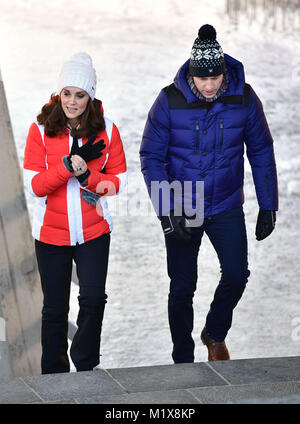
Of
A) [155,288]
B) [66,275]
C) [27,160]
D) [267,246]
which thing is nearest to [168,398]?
[66,275]

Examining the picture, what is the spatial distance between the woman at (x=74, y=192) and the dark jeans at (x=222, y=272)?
0.46 m

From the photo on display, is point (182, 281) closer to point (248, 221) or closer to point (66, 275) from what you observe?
point (66, 275)

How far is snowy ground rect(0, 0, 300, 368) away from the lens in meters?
7.55

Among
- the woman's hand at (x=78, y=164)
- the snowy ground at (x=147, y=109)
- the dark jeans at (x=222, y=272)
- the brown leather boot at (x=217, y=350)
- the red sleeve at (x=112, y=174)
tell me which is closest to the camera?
the woman's hand at (x=78, y=164)

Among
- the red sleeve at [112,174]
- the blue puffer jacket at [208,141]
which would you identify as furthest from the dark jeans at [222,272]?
the red sleeve at [112,174]

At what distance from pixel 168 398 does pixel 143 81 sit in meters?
10.8

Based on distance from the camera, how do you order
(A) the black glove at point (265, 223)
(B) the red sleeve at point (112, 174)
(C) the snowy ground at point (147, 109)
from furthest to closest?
(C) the snowy ground at point (147, 109), (A) the black glove at point (265, 223), (B) the red sleeve at point (112, 174)

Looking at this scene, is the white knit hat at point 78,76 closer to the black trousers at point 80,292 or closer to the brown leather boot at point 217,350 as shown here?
the black trousers at point 80,292

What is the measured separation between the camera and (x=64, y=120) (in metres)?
4.43

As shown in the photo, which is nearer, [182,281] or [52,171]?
[52,171]

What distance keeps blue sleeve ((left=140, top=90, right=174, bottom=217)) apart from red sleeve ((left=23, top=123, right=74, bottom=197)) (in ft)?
1.53

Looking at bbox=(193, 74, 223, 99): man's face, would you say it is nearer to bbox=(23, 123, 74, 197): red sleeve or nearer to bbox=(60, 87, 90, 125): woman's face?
bbox=(60, 87, 90, 125): woman's face

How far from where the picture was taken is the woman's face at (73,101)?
4.41 meters

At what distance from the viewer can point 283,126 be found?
12352 mm
